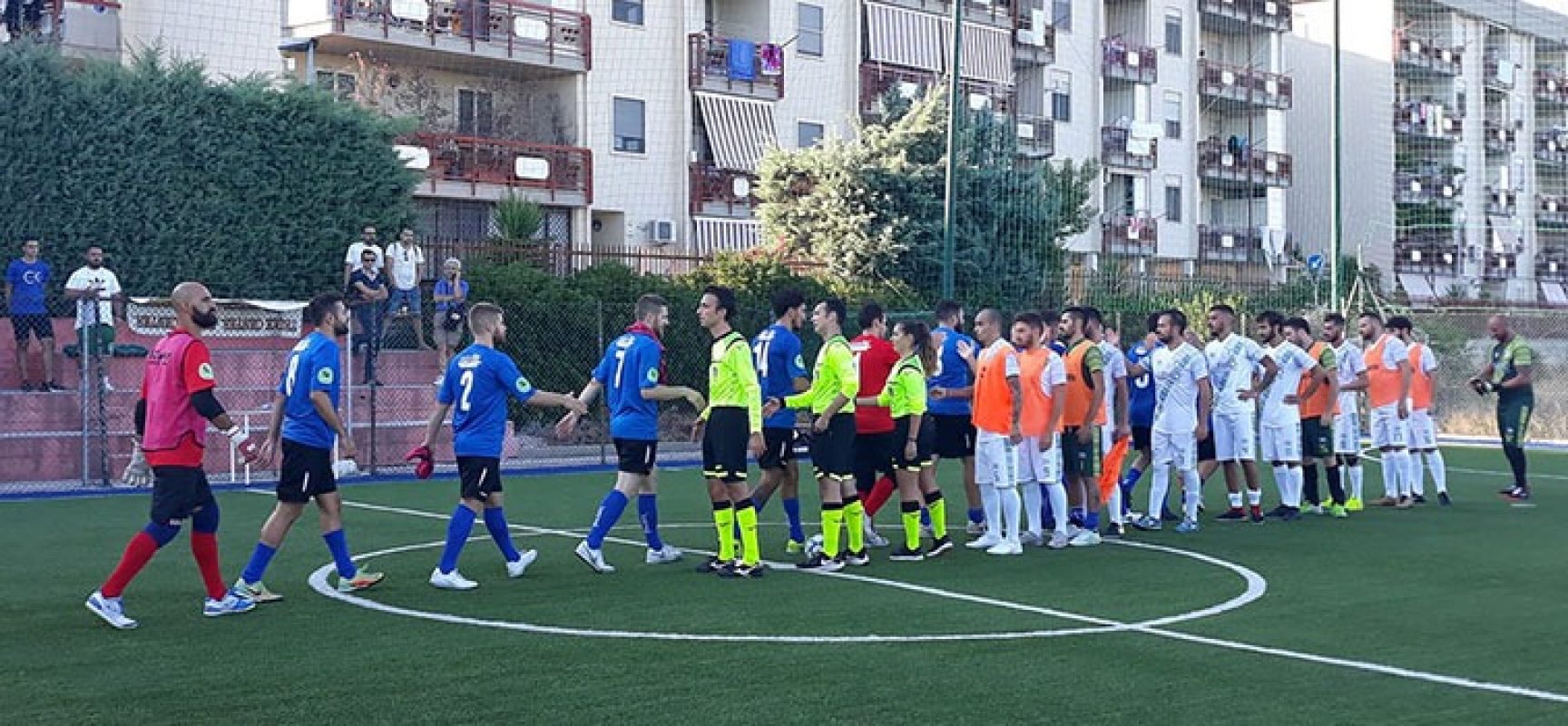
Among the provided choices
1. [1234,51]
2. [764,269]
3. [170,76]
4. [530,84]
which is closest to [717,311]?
[170,76]

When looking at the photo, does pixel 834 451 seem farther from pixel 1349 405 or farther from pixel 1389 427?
pixel 1389 427

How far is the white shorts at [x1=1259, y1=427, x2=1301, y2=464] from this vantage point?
678 inches

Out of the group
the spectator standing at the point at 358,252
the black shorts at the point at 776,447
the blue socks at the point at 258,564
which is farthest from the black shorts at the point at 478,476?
the spectator standing at the point at 358,252

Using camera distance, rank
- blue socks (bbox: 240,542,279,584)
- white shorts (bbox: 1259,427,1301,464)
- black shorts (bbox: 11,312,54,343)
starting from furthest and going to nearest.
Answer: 1. black shorts (bbox: 11,312,54,343)
2. white shorts (bbox: 1259,427,1301,464)
3. blue socks (bbox: 240,542,279,584)

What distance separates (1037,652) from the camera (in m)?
9.30

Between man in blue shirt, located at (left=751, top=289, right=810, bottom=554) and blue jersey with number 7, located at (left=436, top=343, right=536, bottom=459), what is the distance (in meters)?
1.91

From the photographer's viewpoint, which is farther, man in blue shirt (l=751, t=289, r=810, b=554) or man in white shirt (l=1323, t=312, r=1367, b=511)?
man in white shirt (l=1323, t=312, r=1367, b=511)

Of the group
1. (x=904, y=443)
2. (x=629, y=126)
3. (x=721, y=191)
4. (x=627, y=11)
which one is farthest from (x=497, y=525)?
(x=721, y=191)

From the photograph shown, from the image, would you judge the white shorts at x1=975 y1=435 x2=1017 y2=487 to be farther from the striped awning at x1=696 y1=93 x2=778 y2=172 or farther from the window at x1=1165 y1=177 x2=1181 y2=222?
the window at x1=1165 y1=177 x2=1181 y2=222

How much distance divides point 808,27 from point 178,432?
116ft

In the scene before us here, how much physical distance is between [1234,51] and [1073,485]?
1840 inches

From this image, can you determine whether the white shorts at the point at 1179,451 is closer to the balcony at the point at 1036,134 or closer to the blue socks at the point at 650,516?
the blue socks at the point at 650,516

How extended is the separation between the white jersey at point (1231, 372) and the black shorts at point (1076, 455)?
7.62 ft

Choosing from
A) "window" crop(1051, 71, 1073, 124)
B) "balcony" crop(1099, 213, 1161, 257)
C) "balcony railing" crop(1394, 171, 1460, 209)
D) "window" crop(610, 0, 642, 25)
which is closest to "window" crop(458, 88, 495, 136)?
"window" crop(610, 0, 642, 25)
